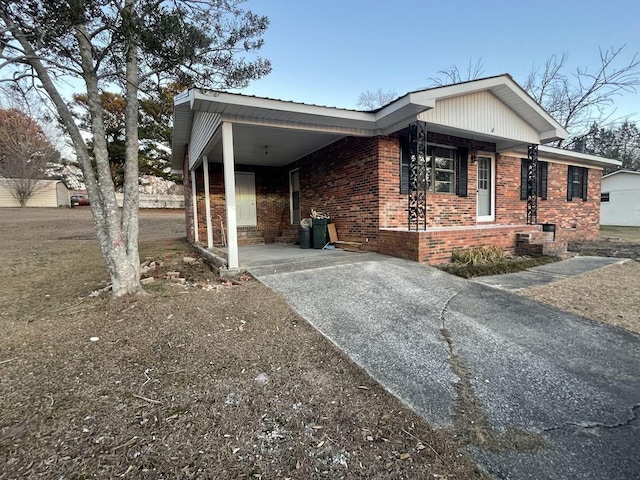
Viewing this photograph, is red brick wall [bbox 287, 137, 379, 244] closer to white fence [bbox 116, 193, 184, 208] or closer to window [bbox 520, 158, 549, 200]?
window [bbox 520, 158, 549, 200]

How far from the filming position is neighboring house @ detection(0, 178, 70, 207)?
82.3 feet

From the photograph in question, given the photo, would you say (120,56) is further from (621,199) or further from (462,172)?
(621,199)

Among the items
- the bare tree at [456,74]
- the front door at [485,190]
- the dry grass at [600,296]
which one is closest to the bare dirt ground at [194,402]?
the dry grass at [600,296]

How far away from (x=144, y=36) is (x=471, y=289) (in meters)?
5.11

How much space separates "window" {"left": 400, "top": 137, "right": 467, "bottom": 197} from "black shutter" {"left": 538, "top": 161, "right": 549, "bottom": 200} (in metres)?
3.81

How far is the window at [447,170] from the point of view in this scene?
295 inches

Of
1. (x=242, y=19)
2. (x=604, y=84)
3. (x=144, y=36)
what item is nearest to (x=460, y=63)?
(x=604, y=84)

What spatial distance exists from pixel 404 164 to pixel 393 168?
1.16 feet

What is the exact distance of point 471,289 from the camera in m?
4.51

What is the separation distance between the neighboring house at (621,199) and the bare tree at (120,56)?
24976mm

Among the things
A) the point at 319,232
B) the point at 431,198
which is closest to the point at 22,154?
the point at 319,232

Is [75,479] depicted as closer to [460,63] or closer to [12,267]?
[12,267]

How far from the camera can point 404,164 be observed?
22.6 feet

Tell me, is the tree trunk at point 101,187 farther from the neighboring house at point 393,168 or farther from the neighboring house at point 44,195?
the neighboring house at point 44,195
